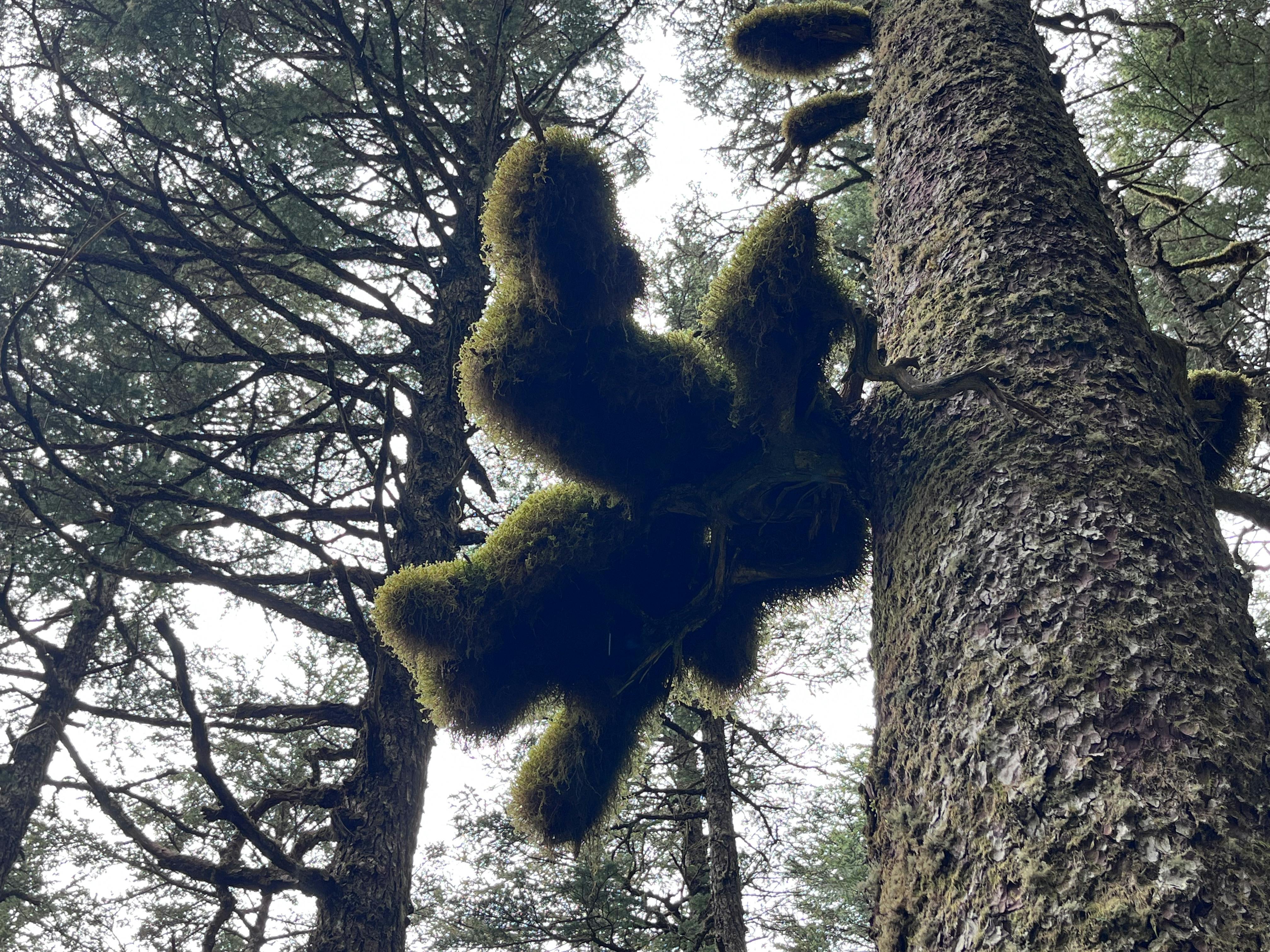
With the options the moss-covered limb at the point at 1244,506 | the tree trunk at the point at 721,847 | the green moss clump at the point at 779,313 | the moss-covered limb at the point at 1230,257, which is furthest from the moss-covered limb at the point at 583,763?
the moss-covered limb at the point at 1230,257

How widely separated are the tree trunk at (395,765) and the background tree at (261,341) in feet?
0.04

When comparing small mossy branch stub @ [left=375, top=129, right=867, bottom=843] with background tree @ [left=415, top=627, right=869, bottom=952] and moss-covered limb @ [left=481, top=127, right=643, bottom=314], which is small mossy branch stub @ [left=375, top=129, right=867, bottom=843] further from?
background tree @ [left=415, top=627, right=869, bottom=952]

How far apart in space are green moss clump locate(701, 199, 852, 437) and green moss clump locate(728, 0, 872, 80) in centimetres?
216

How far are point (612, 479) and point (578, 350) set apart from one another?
444 mm

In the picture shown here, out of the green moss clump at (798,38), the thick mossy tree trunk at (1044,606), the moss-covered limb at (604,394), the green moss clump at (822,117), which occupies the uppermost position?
the green moss clump at (798,38)

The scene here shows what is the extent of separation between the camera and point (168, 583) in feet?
14.9

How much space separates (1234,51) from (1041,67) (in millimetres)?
6492

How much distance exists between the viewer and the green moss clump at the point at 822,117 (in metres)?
4.09

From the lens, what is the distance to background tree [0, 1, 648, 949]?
13.5ft

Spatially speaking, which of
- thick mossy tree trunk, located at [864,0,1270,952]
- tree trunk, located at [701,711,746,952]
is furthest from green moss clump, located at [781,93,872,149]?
tree trunk, located at [701,711,746,952]

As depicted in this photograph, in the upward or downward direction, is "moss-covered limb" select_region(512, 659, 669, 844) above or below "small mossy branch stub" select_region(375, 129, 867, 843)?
below

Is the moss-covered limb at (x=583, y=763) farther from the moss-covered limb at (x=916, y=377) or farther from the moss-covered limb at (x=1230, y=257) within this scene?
the moss-covered limb at (x=1230, y=257)

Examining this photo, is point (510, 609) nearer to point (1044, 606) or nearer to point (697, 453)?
point (697, 453)

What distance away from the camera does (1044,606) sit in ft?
5.21
